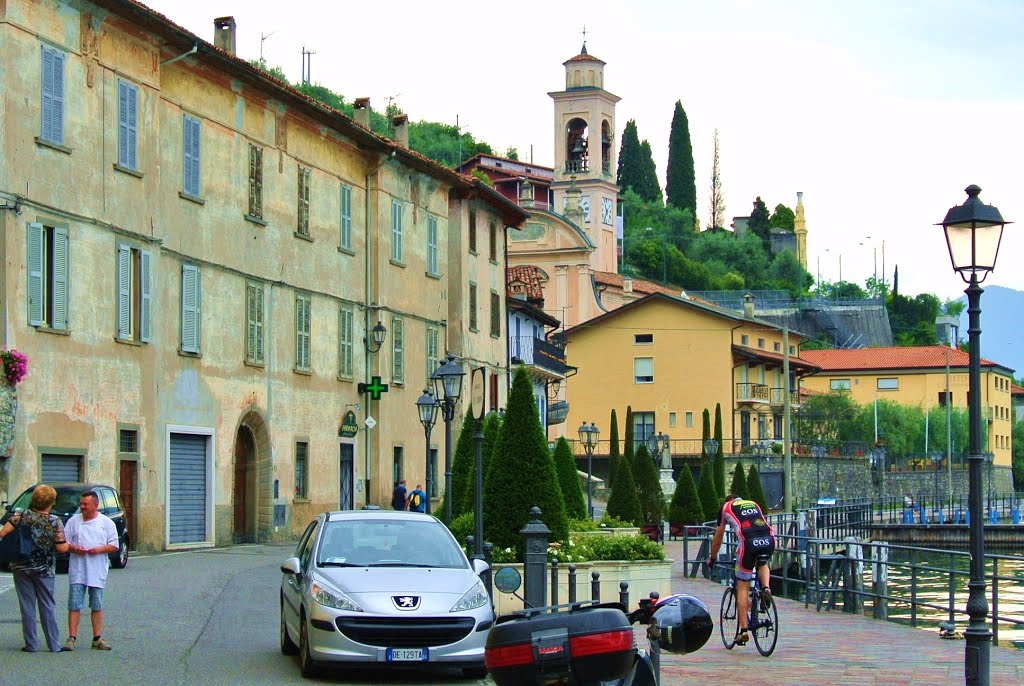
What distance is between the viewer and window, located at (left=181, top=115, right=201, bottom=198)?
111 ft

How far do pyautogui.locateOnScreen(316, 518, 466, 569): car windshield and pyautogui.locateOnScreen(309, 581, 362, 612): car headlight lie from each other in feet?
2.21

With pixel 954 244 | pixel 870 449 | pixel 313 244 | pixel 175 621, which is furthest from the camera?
pixel 870 449

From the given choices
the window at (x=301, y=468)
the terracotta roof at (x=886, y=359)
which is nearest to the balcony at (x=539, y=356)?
the window at (x=301, y=468)

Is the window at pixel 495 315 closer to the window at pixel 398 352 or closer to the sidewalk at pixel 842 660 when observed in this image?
the window at pixel 398 352

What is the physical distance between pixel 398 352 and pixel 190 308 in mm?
12331

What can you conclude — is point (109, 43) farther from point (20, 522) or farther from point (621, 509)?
point (621, 509)

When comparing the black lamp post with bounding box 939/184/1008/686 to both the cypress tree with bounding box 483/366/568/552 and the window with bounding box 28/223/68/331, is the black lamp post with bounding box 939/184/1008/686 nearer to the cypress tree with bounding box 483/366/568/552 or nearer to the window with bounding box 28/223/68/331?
the cypress tree with bounding box 483/366/568/552

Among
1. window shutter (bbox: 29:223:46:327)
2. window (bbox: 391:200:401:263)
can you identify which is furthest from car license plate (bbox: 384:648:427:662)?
window (bbox: 391:200:401:263)

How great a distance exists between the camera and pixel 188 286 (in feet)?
111

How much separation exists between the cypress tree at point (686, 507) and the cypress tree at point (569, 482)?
14.9m

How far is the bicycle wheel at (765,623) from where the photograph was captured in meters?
16.4

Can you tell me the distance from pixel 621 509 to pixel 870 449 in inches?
2076

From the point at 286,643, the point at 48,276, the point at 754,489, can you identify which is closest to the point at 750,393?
the point at 754,489

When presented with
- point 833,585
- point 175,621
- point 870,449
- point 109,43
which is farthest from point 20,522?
point 870,449
